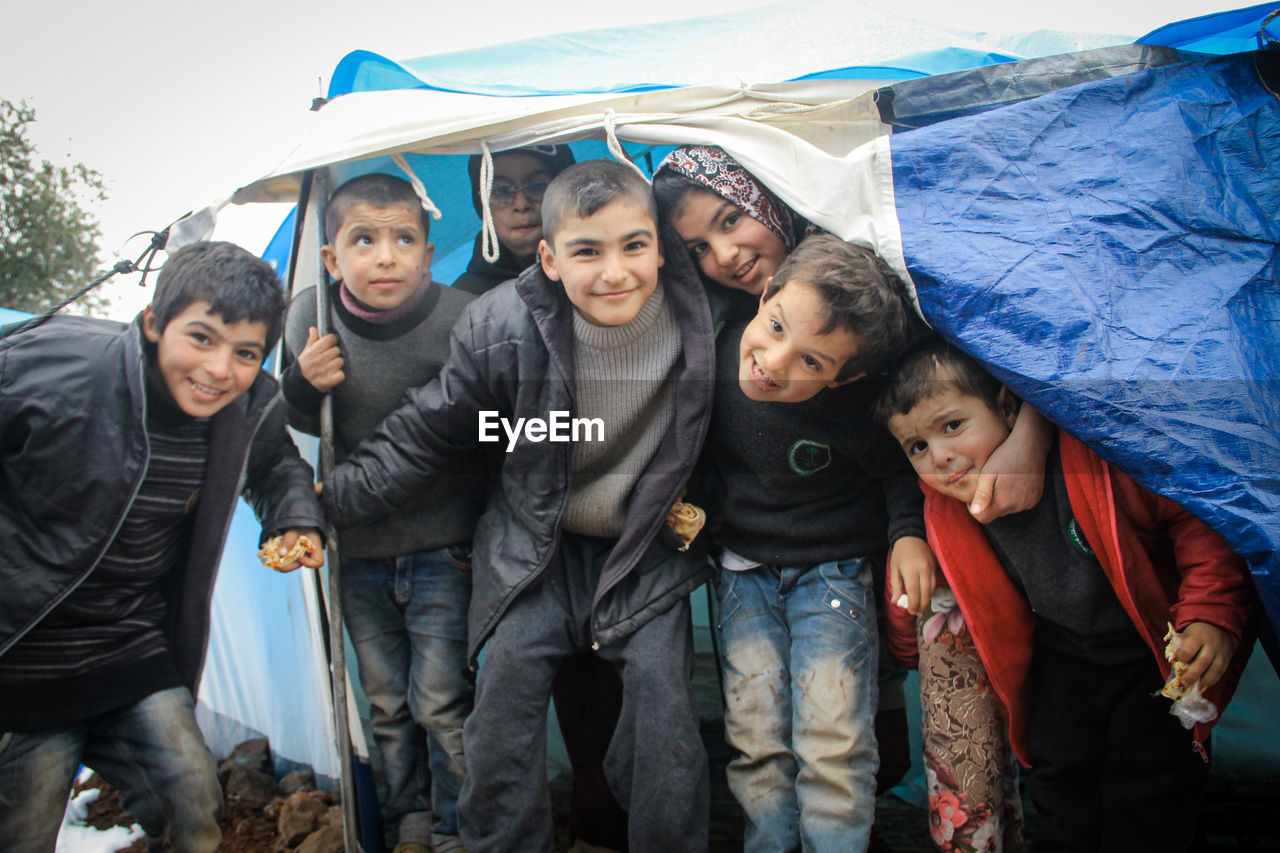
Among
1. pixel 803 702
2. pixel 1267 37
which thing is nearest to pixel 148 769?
pixel 803 702

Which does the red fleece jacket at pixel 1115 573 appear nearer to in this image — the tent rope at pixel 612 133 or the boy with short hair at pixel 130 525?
the tent rope at pixel 612 133

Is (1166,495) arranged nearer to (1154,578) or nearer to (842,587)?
(1154,578)

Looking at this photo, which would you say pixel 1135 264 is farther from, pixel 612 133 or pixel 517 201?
pixel 517 201

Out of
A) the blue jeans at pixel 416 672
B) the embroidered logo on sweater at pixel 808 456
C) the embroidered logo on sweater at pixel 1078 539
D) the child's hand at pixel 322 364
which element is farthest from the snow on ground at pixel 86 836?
the embroidered logo on sweater at pixel 1078 539

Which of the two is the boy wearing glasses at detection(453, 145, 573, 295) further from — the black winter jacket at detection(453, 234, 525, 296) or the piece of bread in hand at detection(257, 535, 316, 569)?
the piece of bread in hand at detection(257, 535, 316, 569)

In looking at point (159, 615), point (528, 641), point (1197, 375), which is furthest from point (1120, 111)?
point (159, 615)

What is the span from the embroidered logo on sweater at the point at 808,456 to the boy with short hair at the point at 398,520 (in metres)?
0.78

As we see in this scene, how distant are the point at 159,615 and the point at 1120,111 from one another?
2.19 m

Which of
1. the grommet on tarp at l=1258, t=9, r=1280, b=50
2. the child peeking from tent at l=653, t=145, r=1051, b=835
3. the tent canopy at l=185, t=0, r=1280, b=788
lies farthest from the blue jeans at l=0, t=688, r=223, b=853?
the grommet on tarp at l=1258, t=9, r=1280, b=50

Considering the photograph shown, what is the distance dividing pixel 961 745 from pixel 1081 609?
0.36m

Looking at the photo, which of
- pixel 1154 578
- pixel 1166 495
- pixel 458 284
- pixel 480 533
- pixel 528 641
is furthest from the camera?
pixel 458 284

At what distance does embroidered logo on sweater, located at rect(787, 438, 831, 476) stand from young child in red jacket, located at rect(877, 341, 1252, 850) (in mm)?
161

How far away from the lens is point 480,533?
1.96 meters

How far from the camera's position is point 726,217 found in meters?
1.92
